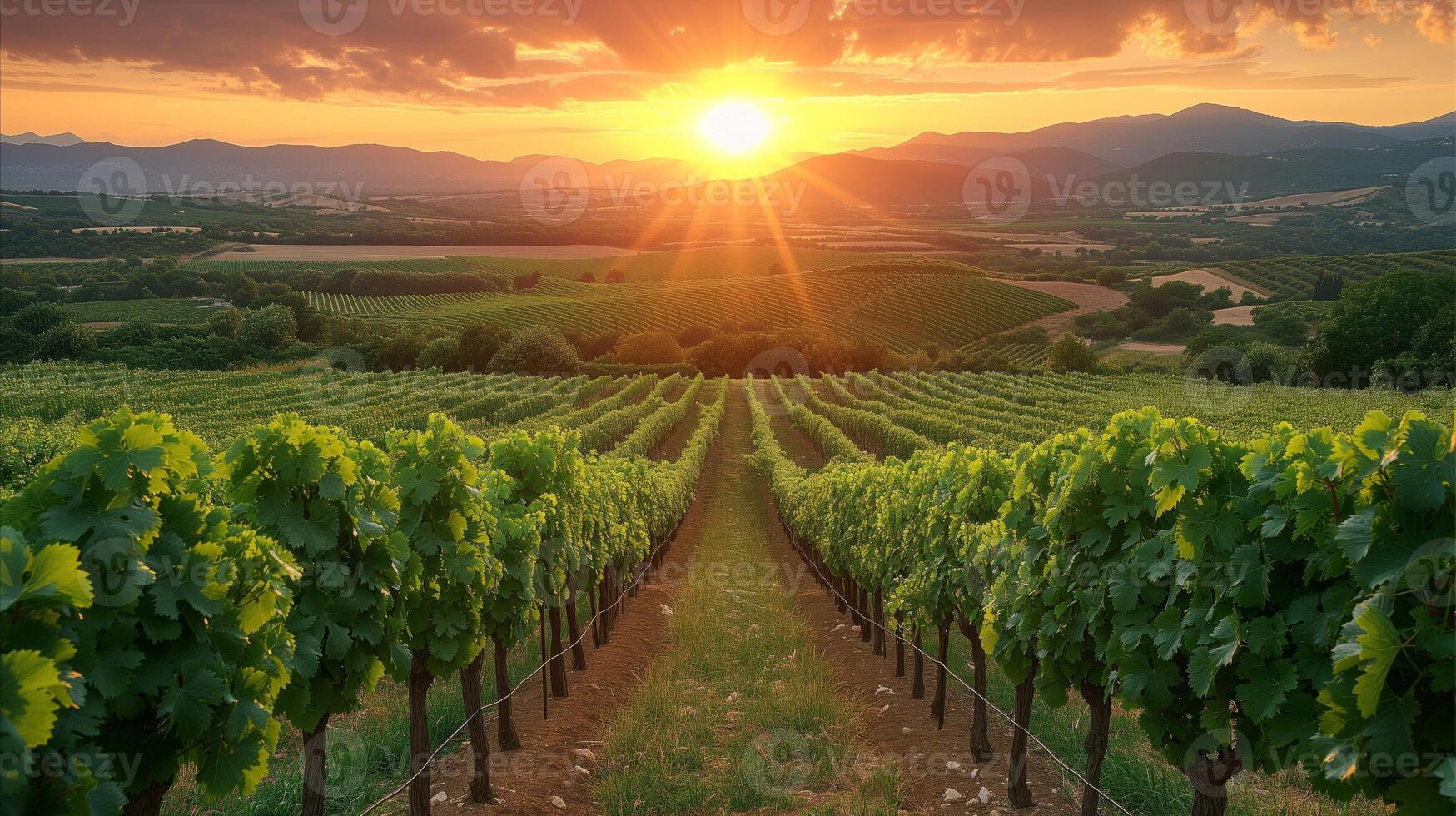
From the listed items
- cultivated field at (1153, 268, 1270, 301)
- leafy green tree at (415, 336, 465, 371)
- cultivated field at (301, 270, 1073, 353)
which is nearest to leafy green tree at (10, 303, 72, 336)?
cultivated field at (301, 270, 1073, 353)

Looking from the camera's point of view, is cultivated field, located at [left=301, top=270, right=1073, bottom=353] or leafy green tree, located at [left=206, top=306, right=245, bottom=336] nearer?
leafy green tree, located at [left=206, top=306, right=245, bottom=336]

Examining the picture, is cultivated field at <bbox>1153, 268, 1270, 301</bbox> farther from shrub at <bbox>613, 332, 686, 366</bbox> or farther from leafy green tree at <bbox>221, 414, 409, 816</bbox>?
leafy green tree at <bbox>221, 414, 409, 816</bbox>

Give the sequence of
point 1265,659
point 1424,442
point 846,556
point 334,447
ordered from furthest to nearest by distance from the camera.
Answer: point 846,556 → point 334,447 → point 1265,659 → point 1424,442

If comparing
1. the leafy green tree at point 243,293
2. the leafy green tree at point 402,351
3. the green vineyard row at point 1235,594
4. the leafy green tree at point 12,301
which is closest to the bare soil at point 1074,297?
the leafy green tree at point 402,351

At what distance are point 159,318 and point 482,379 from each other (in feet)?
194

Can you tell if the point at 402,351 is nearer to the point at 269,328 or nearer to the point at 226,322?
the point at 269,328

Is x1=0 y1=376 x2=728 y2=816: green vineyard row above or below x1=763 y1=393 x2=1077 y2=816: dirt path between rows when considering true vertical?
above

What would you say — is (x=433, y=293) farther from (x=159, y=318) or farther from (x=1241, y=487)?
(x=1241, y=487)

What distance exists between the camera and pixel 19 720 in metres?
2.93

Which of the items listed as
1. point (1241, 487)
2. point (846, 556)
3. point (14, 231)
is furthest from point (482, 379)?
point (14, 231)

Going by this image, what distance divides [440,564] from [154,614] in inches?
135

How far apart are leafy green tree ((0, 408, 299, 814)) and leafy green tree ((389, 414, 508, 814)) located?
2.41 meters

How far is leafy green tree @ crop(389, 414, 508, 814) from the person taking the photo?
23.6 feet

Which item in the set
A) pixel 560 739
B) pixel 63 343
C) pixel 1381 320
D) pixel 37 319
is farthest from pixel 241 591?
pixel 37 319
